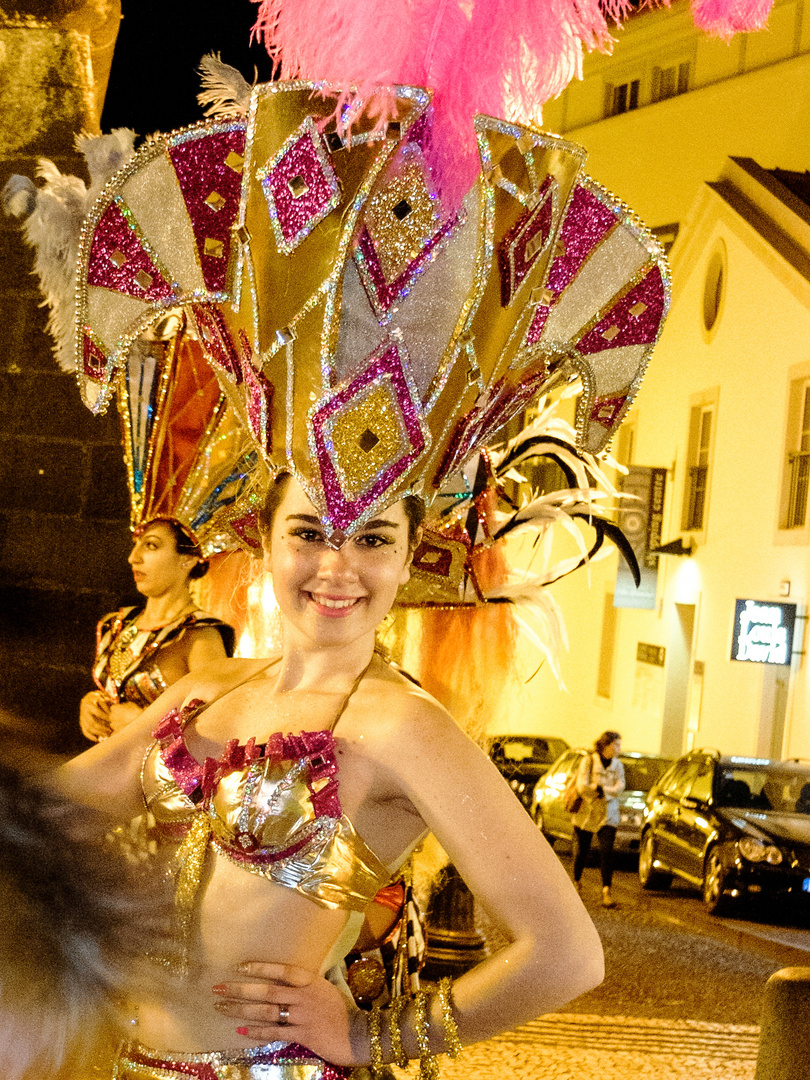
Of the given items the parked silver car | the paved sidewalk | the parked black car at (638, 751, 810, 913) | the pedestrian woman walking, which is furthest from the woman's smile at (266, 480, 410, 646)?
the parked silver car

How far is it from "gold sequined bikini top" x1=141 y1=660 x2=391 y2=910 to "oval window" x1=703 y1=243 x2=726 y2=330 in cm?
1878

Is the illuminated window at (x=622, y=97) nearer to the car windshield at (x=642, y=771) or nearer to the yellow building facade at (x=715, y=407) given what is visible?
the yellow building facade at (x=715, y=407)

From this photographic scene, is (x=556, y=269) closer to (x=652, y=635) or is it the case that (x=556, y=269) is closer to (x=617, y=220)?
(x=617, y=220)

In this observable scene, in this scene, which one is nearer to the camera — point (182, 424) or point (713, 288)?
point (182, 424)

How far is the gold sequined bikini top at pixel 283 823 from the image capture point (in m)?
2.12

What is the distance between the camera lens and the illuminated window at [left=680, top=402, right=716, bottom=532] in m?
20.5

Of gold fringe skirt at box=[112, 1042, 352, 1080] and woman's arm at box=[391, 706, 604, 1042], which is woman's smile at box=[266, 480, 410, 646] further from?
gold fringe skirt at box=[112, 1042, 352, 1080]

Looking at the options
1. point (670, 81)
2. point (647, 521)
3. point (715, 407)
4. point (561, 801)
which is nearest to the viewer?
point (561, 801)

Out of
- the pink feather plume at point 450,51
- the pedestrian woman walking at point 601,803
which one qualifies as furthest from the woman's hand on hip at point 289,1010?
the pedestrian woman walking at point 601,803

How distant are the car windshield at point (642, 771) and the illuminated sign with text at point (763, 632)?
1990 millimetres

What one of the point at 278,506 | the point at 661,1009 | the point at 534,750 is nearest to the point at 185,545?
the point at 278,506

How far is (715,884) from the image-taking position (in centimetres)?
1189

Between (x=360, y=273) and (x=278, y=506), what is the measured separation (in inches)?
16.5

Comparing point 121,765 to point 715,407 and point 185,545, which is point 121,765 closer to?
point 185,545
